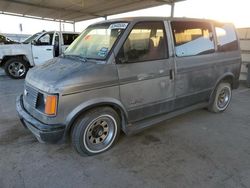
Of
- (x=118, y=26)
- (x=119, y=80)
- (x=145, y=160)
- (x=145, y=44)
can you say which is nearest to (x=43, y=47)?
(x=118, y=26)

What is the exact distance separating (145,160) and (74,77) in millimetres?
1427

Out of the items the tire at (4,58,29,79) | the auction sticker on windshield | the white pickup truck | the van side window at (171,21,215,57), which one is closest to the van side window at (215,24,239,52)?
the van side window at (171,21,215,57)

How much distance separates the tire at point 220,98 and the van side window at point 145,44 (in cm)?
178

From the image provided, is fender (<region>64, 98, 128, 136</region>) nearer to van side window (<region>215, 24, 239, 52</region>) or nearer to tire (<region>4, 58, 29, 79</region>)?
van side window (<region>215, 24, 239, 52</region>)

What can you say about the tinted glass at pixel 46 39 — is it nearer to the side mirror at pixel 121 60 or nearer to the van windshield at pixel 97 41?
the van windshield at pixel 97 41

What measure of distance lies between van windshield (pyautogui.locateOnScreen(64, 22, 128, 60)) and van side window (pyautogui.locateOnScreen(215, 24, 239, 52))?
6.80 ft

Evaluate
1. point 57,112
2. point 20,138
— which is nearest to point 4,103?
point 20,138

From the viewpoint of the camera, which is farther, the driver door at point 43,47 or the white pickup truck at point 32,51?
the driver door at point 43,47

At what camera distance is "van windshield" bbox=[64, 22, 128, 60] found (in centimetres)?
282

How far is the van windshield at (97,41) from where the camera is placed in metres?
2.82

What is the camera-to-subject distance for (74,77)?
2.40m

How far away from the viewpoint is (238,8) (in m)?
8.30

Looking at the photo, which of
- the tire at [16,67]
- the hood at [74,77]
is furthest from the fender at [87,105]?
the tire at [16,67]

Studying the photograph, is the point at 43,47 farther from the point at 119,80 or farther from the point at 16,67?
the point at 119,80
